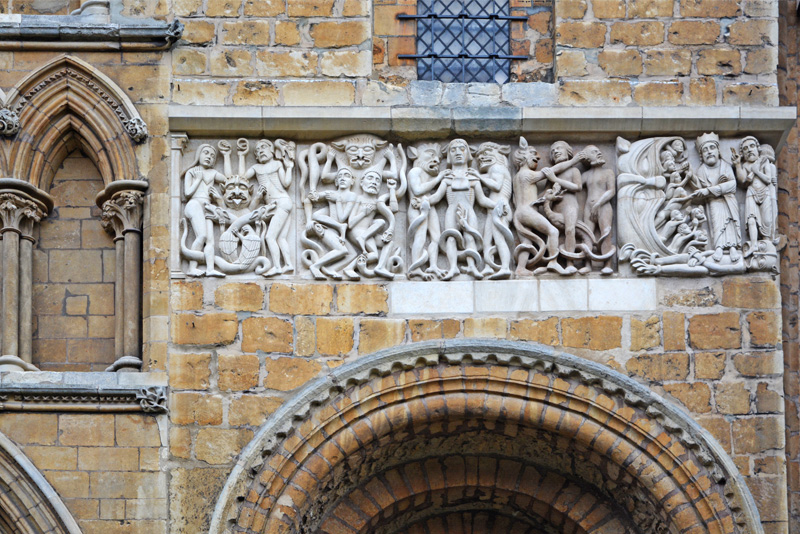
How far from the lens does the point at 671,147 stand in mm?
11977

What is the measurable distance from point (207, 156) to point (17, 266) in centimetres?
142

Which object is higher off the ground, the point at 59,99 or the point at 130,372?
the point at 59,99

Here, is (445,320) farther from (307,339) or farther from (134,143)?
(134,143)

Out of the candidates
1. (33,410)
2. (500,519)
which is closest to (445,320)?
(500,519)

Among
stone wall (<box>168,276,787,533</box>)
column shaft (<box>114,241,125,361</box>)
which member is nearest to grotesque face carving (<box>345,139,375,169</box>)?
stone wall (<box>168,276,787,533</box>)

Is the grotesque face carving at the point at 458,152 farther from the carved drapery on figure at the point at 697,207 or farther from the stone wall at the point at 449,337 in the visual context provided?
the carved drapery on figure at the point at 697,207

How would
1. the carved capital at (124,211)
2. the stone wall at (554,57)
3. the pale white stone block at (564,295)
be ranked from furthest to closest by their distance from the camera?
the stone wall at (554,57), the carved capital at (124,211), the pale white stone block at (564,295)

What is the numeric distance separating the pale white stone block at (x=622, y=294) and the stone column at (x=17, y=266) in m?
3.62

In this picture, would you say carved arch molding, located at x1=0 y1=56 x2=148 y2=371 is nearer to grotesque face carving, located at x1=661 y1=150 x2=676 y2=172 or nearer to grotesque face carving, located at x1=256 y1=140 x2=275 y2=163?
grotesque face carving, located at x1=256 y1=140 x2=275 y2=163

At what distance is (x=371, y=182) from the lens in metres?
11.9

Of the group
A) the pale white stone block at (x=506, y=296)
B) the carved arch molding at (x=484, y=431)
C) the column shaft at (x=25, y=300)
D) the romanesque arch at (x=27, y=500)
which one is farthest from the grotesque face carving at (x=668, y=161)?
the romanesque arch at (x=27, y=500)

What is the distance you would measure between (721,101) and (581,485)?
2713 millimetres

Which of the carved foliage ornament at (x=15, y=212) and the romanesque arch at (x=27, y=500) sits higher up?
the carved foliage ornament at (x=15, y=212)

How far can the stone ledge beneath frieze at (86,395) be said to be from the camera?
37.4 feet
